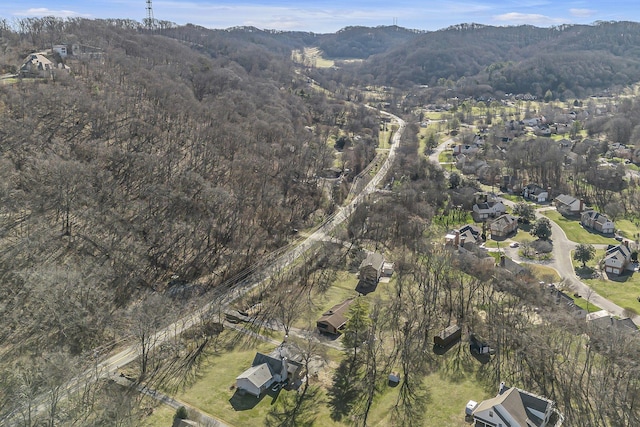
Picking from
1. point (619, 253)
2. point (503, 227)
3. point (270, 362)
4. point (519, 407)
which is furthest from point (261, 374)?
point (619, 253)

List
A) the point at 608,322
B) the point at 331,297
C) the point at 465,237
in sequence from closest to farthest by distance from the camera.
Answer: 1. the point at 608,322
2. the point at 331,297
3. the point at 465,237

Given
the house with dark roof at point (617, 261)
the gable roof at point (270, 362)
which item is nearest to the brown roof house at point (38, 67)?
the gable roof at point (270, 362)

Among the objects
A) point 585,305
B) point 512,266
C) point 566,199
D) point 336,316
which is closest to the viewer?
point 336,316

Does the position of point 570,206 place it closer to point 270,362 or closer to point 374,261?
point 374,261

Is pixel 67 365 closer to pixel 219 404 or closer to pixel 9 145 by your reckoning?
pixel 219 404

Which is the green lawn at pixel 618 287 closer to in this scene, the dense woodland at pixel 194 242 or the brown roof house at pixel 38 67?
the dense woodland at pixel 194 242

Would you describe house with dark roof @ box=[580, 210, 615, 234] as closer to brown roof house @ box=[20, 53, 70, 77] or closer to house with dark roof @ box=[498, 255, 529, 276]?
house with dark roof @ box=[498, 255, 529, 276]

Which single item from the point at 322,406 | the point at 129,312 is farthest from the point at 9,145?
the point at 322,406
